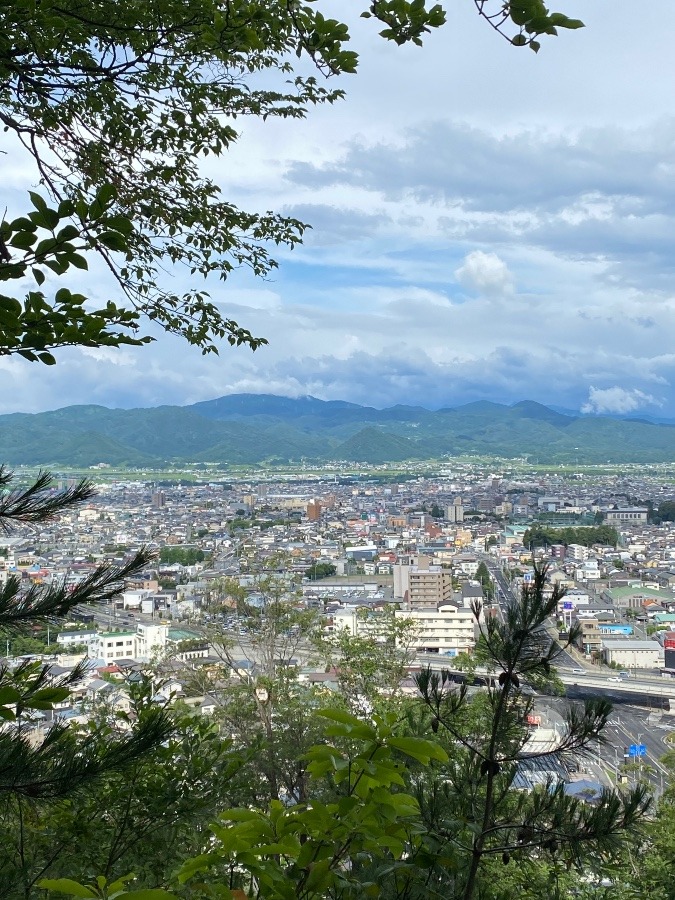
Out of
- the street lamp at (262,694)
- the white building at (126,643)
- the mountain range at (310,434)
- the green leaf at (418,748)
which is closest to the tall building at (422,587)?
the white building at (126,643)

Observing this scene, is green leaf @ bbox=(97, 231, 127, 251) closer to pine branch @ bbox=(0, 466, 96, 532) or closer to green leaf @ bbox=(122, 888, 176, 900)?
pine branch @ bbox=(0, 466, 96, 532)

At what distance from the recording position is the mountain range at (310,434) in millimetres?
42938

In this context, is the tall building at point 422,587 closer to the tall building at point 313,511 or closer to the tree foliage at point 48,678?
the tree foliage at point 48,678

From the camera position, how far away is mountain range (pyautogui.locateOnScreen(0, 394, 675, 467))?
1690 inches

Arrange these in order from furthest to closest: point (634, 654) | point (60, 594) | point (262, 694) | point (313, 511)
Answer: point (313, 511) < point (634, 654) < point (262, 694) < point (60, 594)

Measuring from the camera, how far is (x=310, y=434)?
84.4m

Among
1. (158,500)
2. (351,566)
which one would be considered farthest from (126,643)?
(158,500)

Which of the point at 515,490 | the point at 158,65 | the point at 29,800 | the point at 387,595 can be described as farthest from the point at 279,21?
the point at 515,490

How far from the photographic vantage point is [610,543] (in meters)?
32.3

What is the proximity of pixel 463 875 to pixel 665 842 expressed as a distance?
2.83 metres

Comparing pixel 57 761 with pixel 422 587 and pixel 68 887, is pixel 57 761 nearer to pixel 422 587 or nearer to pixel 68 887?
pixel 68 887

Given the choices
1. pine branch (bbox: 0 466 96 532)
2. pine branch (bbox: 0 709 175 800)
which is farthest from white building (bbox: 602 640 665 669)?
pine branch (bbox: 0 466 96 532)

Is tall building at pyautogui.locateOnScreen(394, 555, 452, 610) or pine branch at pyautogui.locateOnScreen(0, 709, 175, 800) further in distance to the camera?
tall building at pyautogui.locateOnScreen(394, 555, 452, 610)

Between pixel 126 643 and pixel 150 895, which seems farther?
pixel 126 643
